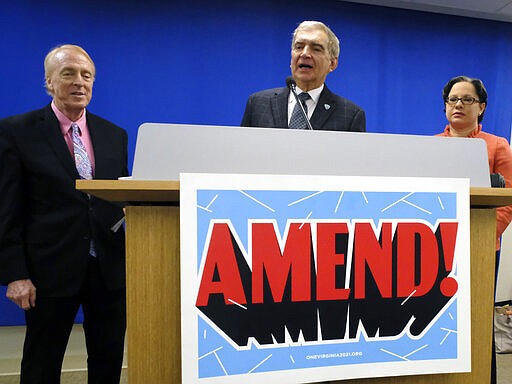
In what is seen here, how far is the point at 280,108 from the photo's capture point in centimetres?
141

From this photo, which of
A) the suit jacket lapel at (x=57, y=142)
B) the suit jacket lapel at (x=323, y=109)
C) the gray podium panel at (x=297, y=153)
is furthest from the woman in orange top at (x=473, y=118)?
the suit jacket lapel at (x=57, y=142)

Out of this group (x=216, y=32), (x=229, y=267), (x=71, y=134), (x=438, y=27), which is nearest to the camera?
(x=229, y=267)

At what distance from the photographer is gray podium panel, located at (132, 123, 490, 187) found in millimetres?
665

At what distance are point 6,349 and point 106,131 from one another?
159 centimetres

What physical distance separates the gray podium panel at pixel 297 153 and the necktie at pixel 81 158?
2.25 ft

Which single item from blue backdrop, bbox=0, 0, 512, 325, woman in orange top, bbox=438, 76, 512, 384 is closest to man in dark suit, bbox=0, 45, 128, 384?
blue backdrop, bbox=0, 0, 512, 325

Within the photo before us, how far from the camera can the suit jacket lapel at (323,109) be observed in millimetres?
1398

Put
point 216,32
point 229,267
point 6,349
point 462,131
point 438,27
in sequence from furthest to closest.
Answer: point 438,27 < point 216,32 < point 6,349 < point 462,131 < point 229,267

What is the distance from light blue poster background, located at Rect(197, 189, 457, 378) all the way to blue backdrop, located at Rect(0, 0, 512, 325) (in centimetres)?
197

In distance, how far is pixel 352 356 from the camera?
680 mm

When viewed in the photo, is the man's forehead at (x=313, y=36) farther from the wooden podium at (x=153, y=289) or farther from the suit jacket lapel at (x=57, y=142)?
the wooden podium at (x=153, y=289)

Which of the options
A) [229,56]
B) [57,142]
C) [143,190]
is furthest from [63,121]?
[229,56]

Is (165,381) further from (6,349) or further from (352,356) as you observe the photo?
(6,349)

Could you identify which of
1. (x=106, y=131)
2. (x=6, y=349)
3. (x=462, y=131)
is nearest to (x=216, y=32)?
(x=106, y=131)
